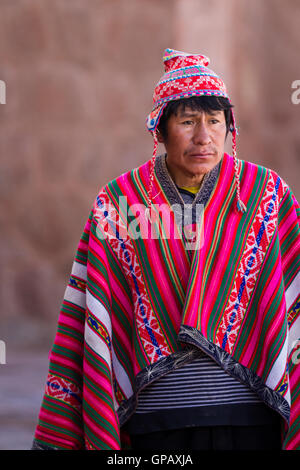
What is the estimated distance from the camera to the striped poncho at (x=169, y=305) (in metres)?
2.54

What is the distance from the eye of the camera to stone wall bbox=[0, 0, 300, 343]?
677 cm

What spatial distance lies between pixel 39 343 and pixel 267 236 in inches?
176

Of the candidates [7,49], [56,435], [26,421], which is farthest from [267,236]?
[7,49]

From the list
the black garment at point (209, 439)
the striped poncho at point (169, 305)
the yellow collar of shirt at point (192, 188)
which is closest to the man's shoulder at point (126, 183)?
the striped poncho at point (169, 305)

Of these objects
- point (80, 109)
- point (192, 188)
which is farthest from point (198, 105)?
point (80, 109)

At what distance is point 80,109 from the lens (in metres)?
6.84

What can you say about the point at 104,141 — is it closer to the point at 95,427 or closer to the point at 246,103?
the point at 246,103

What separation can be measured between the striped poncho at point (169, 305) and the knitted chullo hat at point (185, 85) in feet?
0.27

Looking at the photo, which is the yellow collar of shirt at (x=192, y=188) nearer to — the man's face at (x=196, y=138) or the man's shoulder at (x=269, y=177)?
the man's face at (x=196, y=138)

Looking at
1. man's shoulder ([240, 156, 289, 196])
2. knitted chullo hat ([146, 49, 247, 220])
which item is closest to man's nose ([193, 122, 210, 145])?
knitted chullo hat ([146, 49, 247, 220])

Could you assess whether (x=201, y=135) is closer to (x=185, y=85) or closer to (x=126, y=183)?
(x=185, y=85)

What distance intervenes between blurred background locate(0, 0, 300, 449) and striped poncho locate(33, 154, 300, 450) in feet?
13.3

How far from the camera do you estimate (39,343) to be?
682cm

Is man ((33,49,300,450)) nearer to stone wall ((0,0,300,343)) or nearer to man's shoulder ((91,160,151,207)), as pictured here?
man's shoulder ((91,160,151,207))
